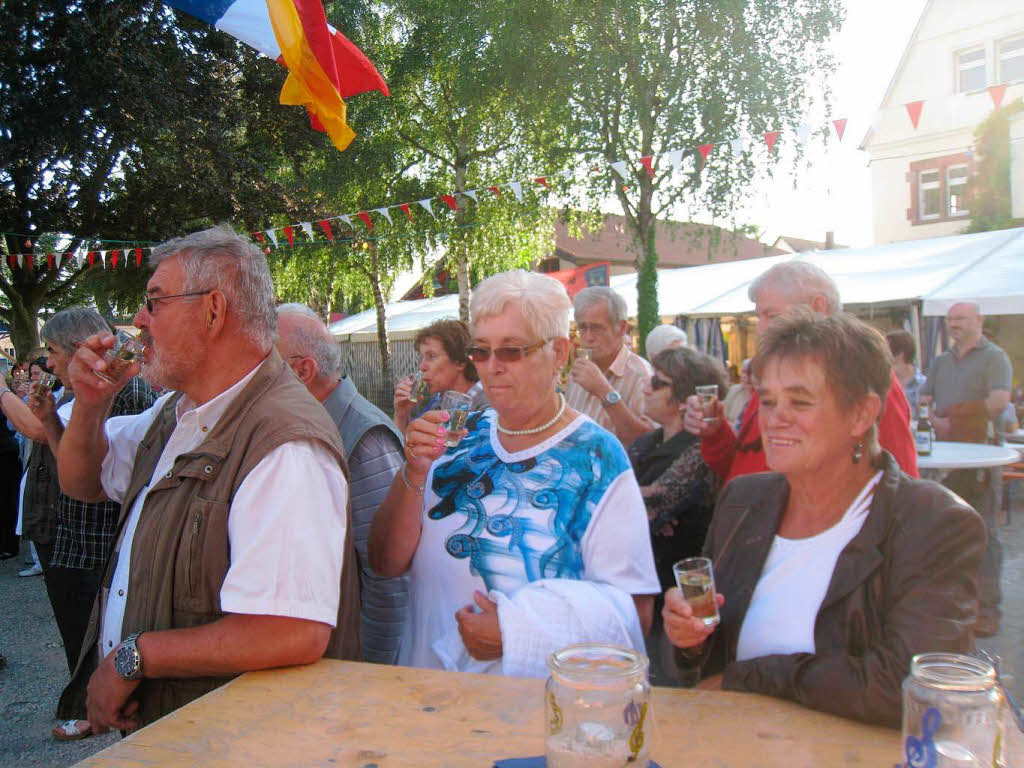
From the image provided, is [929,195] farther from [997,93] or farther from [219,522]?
[219,522]

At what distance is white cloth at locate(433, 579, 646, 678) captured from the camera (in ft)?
5.90

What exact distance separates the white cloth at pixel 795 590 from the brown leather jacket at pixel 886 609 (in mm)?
31

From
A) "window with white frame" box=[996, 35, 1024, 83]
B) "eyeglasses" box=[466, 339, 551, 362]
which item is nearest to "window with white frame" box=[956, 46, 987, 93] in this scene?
"window with white frame" box=[996, 35, 1024, 83]

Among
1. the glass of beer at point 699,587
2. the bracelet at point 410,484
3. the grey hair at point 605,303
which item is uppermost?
the grey hair at point 605,303

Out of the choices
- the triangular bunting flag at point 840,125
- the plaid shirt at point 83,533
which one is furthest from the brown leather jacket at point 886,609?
the triangular bunting flag at point 840,125

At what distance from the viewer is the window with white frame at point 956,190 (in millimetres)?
23250

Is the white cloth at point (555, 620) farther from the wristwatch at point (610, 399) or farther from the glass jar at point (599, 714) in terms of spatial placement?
the wristwatch at point (610, 399)

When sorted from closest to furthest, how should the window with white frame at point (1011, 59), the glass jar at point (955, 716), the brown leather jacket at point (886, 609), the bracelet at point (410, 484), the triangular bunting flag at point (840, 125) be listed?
1. the glass jar at point (955, 716)
2. the brown leather jacket at point (886, 609)
3. the bracelet at point (410, 484)
4. the triangular bunting flag at point (840, 125)
5. the window with white frame at point (1011, 59)

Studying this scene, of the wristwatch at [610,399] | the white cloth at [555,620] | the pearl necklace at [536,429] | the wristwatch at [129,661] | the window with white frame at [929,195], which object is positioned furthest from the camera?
the window with white frame at [929,195]

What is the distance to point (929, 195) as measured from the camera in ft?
80.5

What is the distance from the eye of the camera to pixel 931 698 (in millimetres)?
1009

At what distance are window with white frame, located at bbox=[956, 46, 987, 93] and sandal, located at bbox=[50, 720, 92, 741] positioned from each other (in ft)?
84.1

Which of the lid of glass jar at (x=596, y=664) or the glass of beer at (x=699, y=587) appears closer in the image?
the lid of glass jar at (x=596, y=664)

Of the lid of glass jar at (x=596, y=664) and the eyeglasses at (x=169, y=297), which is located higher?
the eyeglasses at (x=169, y=297)
